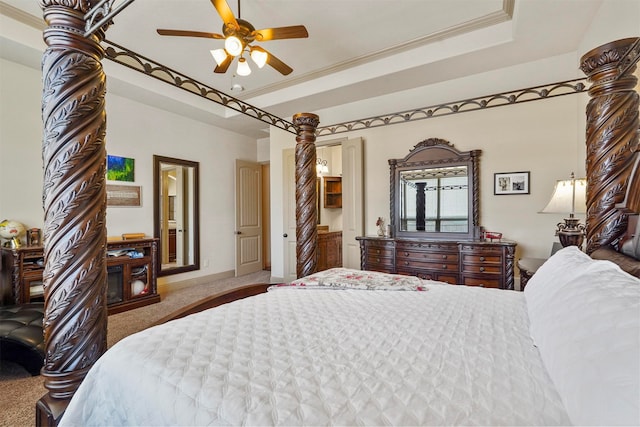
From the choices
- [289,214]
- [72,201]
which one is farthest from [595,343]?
[289,214]

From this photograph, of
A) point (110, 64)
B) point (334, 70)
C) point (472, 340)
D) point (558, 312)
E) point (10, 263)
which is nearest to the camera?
point (558, 312)

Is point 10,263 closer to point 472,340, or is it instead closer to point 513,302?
point 472,340

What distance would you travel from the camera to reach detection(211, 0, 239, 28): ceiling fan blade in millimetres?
1901

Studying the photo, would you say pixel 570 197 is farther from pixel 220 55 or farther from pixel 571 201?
pixel 220 55

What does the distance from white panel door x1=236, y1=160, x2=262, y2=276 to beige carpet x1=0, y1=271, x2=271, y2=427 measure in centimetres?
27

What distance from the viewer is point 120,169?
4023 millimetres

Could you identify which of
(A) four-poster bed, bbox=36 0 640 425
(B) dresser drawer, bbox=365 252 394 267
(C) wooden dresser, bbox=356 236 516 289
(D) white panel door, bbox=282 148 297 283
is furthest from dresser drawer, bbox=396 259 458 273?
(A) four-poster bed, bbox=36 0 640 425

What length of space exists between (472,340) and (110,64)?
450 cm

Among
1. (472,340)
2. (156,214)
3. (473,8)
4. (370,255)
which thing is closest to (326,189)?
(370,255)

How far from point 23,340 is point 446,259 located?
3.75m

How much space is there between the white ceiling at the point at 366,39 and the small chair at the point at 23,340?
8.66 feet

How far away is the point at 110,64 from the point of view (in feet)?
11.5

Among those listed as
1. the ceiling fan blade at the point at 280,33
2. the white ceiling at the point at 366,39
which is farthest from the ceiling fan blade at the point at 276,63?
the white ceiling at the point at 366,39

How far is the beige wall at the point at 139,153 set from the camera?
124 inches
